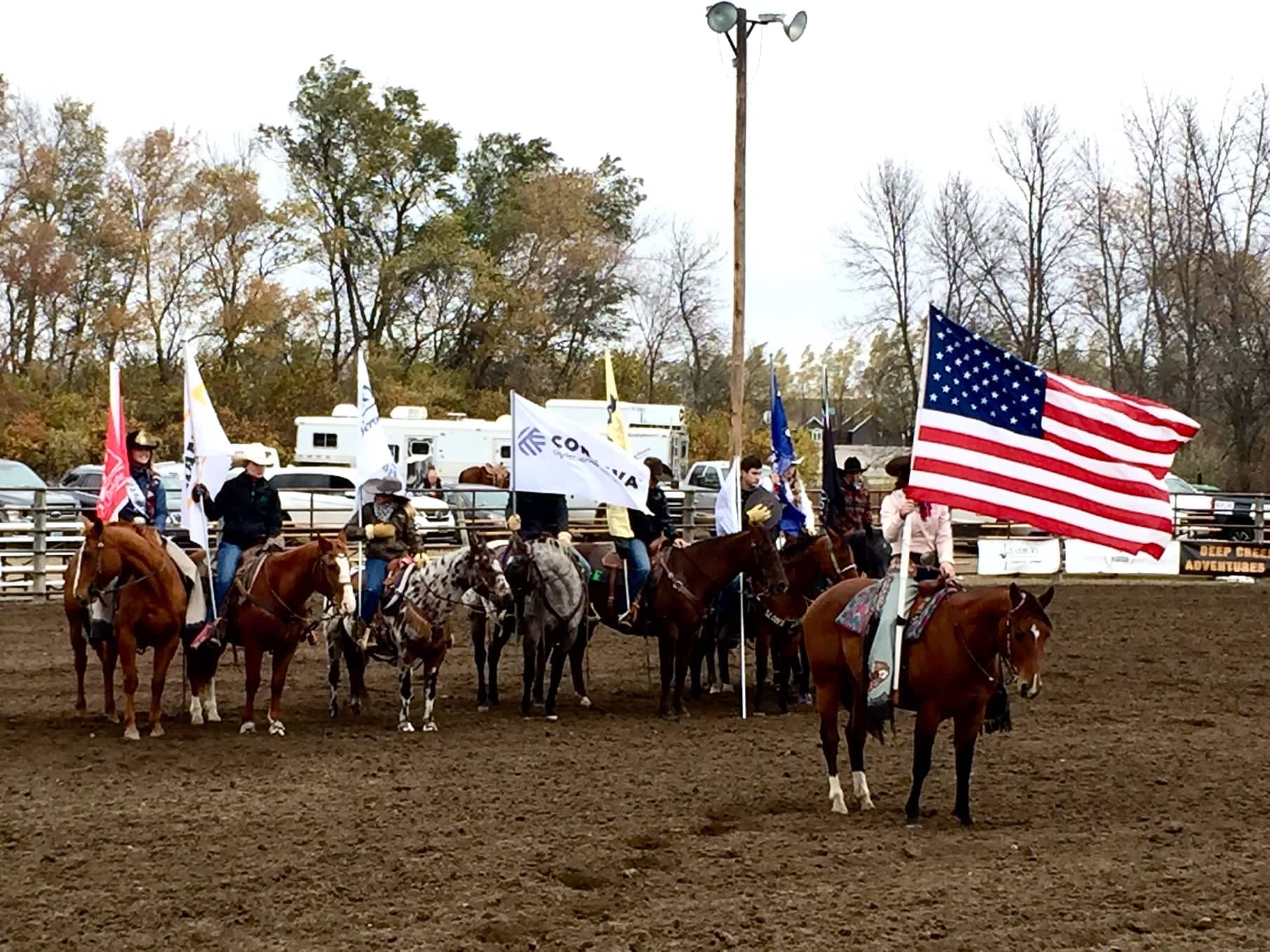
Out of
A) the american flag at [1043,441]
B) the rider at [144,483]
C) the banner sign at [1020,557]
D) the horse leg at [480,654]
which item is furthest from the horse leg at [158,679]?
the banner sign at [1020,557]

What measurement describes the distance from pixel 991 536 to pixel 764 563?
17.8 metres

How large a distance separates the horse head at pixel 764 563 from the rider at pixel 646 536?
79cm

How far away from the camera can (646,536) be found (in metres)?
14.0

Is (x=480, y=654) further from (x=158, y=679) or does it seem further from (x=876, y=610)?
(x=876, y=610)

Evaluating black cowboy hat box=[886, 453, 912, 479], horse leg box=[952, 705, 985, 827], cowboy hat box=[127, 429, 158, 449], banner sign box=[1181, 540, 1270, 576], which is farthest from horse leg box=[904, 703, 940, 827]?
banner sign box=[1181, 540, 1270, 576]

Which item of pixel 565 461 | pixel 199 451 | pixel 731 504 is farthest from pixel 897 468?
pixel 199 451

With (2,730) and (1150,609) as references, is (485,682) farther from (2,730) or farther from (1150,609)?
(1150,609)

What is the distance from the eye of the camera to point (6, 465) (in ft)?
96.9

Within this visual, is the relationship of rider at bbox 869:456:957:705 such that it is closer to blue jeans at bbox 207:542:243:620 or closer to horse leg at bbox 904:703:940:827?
horse leg at bbox 904:703:940:827

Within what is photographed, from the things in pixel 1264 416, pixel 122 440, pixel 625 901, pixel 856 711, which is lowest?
pixel 625 901

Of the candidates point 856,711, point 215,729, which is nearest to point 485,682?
point 215,729

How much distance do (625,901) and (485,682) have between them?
800cm

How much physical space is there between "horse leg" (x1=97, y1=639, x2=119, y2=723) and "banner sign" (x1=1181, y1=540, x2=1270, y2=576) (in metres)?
20.7

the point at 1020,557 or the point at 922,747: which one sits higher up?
the point at 1020,557
